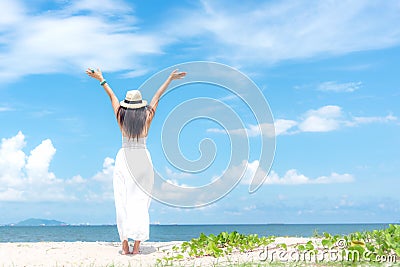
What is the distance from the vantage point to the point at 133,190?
424 inches

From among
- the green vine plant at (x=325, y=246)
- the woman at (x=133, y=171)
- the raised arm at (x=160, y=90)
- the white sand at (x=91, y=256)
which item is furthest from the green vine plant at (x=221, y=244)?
the raised arm at (x=160, y=90)

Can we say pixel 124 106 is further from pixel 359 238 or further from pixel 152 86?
pixel 359 238

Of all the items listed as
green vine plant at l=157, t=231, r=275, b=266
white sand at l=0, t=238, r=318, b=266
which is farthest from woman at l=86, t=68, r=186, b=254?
green vine plant at l=157, t=231, r=275, b=266

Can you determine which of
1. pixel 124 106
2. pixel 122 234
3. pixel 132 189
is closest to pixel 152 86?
pixel 124 106

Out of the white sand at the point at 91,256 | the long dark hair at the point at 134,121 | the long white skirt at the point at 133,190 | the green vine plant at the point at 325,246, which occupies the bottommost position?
the white sand at the point at 91,256

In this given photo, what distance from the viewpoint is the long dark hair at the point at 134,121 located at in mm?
10766

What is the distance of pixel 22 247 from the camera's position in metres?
11.7

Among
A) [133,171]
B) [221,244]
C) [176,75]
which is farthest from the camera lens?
[176,75]

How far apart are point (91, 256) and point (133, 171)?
1.76 meters

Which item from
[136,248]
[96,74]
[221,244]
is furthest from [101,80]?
[221,244]

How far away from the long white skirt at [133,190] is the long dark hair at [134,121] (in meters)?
0.33

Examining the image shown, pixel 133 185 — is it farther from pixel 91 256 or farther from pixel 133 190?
pixel 91 256

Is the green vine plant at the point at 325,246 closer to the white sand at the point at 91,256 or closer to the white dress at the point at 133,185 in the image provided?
the white sand at the point at 91,256

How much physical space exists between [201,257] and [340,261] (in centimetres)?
262
